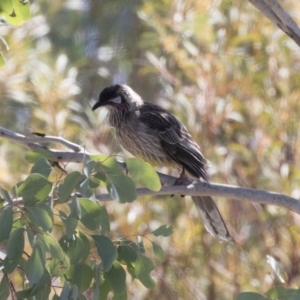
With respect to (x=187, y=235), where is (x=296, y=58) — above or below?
above

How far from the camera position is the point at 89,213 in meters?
2.64

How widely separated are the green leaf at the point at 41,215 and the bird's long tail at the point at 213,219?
2.31m

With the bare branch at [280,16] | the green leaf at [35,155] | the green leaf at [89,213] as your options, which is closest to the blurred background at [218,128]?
the bare branch at [280,16]

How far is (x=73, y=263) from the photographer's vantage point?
2.64 metres

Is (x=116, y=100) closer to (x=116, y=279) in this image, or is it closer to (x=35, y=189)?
(x=116, y=279)

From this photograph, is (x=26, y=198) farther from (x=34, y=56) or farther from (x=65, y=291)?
(x=34, y=56)

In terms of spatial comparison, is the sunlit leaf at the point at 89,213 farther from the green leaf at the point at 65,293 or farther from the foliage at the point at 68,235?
the green leaf at the point at 65,293

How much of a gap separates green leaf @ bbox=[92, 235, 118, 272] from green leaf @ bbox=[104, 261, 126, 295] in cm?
13

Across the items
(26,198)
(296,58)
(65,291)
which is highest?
(26,198)

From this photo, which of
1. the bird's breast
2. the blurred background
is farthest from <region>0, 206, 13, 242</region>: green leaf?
the blurred background

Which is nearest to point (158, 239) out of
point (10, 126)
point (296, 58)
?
point (296, 58)

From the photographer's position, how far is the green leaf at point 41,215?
97.0 inches

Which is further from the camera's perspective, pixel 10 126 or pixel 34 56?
pixel 10 126

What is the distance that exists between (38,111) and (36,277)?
357 centimetres
